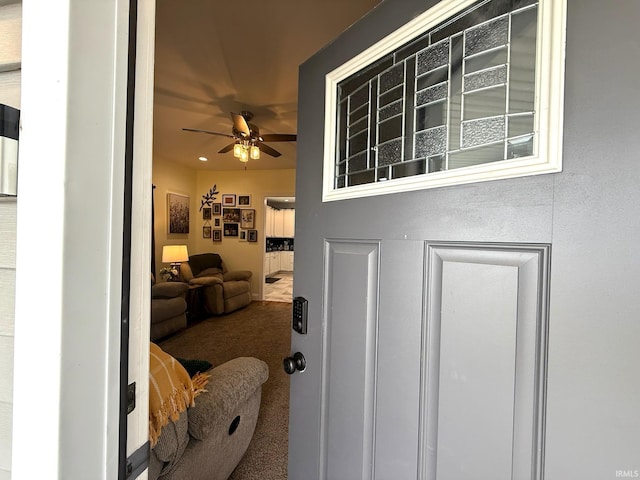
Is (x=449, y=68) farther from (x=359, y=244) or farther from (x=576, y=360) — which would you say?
(x=576, y=360)

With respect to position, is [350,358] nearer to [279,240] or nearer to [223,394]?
[223,394]

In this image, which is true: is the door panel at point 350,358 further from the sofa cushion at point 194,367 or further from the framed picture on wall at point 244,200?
the framed picture on wall at point 244,200

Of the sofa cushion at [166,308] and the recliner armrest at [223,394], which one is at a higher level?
the recliner armrest at [223,394]

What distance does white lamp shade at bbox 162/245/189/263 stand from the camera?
14.5 feet

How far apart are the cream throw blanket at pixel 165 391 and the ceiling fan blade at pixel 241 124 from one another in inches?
84.9

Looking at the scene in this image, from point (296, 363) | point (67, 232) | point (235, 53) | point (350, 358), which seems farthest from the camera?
point (235, 53)

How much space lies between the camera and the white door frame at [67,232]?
0.41m

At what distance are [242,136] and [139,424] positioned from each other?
285 centimetres

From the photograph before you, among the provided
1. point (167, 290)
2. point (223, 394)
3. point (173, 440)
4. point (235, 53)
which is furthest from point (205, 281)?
point (173, 440)

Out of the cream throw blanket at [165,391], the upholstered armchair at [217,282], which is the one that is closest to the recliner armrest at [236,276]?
the upholstered armchair at [217,282]

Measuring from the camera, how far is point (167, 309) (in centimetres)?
353

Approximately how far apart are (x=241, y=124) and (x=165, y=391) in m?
2.39

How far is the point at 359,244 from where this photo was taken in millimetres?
818

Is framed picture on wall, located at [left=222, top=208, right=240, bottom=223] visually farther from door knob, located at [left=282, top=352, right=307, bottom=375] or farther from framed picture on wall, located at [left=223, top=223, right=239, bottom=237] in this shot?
door knob, located at [left=282, top=352, right=307, bottom=375]
